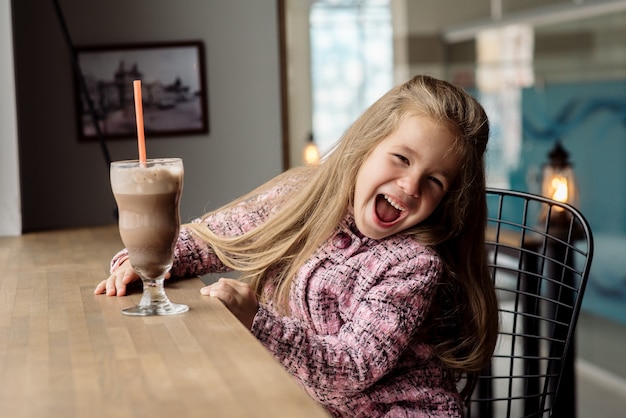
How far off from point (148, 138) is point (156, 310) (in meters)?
1.73

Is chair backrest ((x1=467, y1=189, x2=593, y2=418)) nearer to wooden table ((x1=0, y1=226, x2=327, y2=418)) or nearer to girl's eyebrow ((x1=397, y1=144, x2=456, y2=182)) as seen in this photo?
girl's eyebrow ((x1=397, y1=144, x2=456, y2=182))

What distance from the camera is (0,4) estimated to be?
228cm

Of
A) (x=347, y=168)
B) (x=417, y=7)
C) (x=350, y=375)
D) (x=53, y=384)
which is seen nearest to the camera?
(x=53, y=384)

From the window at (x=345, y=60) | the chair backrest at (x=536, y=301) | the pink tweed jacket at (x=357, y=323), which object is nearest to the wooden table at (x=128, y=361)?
the pink tweed jacket at (x=357, y=323)

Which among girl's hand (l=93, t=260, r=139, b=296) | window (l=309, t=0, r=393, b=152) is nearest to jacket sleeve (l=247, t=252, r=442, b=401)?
girl's hand (l=93, t=260, r=139, b=296)

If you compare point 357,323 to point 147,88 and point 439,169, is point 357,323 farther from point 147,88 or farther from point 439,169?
point 147,88

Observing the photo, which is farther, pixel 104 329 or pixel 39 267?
pixel 39 267

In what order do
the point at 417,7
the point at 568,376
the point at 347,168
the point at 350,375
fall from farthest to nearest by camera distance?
the point at 417,7 → the point at 568,376 → the point at 347,168 → the point at 350,375

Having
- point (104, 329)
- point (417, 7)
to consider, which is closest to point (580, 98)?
point (417, 7)

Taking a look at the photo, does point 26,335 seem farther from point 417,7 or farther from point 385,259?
point 417,7

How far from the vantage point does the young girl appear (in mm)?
1348

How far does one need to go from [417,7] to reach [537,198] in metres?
5.66

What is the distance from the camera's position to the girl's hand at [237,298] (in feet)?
4.22

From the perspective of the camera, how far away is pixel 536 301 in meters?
1.75
